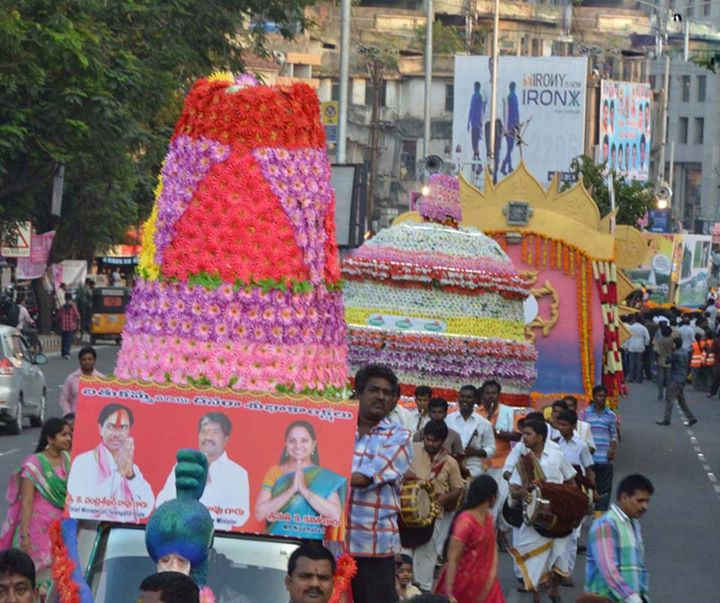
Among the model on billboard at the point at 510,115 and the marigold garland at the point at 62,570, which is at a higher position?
the model on billboard at the point at 510,115

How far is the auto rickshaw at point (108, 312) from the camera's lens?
173 ft

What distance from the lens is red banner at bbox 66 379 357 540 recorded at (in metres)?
8.73

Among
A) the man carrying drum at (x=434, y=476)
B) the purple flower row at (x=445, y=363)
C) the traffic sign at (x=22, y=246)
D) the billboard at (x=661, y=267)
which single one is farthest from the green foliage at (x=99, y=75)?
the billboard at (x=661, y=267)

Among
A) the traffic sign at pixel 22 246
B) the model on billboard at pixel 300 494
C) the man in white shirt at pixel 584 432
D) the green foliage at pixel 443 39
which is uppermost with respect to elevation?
the green foliage at pixel 443 39

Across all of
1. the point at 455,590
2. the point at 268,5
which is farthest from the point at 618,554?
the point at 268,5

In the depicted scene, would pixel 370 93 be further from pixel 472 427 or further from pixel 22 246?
pixel 472 427

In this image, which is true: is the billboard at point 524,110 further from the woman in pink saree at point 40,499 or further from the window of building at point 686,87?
the woman in pink saree at point 40,499

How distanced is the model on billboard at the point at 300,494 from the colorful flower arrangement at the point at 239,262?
2.38ft

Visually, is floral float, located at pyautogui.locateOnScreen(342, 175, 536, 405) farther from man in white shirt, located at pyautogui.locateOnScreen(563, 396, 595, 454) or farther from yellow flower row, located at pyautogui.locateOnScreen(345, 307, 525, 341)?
man in white shirt, located at pyautogui.locateOnScreen(563, 396, 595, 454)

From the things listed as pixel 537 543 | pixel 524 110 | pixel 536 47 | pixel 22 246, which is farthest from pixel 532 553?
pixel 536 47

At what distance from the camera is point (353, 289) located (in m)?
19.8

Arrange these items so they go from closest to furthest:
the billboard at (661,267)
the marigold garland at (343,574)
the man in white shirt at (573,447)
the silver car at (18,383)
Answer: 1. the marigold garland at (343,574)
2. the man in white shirt at (573,447)
3. the silver car at (18,383)
4. the billboard at (661,267)

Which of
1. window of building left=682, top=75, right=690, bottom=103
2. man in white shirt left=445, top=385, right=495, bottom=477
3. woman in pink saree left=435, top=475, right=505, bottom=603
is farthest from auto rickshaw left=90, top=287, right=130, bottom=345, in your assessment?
window of building left=682, top=75, right=690, bottom=103

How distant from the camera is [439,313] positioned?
19.7 metres
